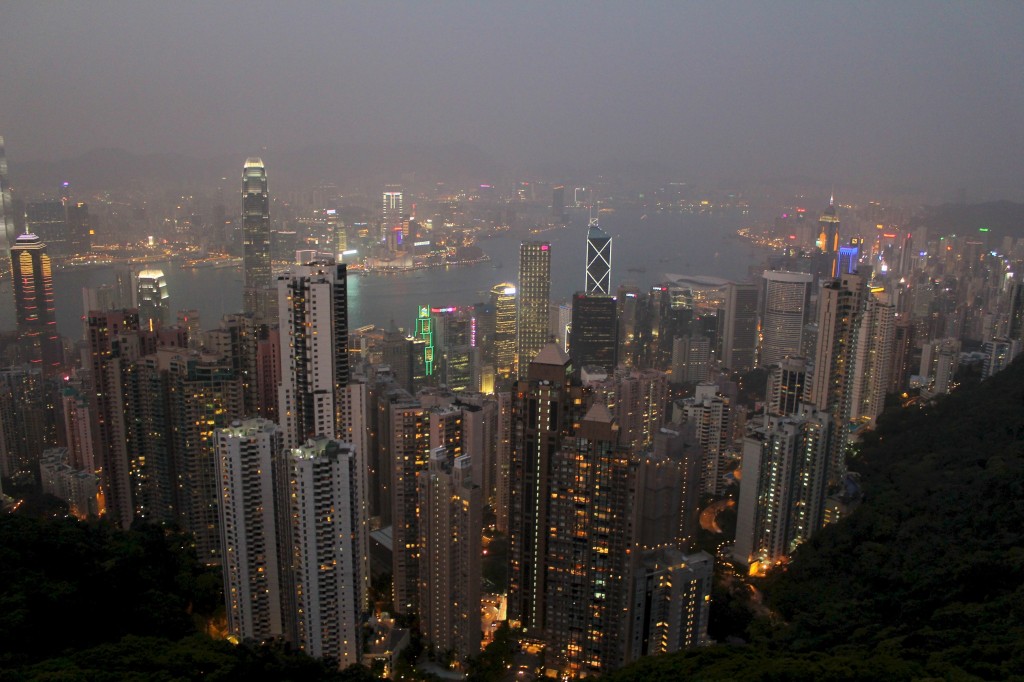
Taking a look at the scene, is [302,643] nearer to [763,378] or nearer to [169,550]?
[169,550]

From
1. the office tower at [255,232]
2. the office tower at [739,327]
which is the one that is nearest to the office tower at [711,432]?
the office tower at [739,327]

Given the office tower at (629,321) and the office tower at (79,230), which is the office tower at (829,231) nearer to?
the office tower at (629,321)

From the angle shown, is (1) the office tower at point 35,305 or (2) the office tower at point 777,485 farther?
(1) the office tower at point 35,305

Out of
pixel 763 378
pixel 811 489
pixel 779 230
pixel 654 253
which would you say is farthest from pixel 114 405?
pixel 779 230

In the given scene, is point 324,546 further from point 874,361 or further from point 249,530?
point 874,361

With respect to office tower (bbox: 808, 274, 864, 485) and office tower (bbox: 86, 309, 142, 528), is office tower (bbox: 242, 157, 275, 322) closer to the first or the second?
office tower (bbox: 86, 309, 142, 528)

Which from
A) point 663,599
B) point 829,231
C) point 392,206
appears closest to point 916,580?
point 663,599
